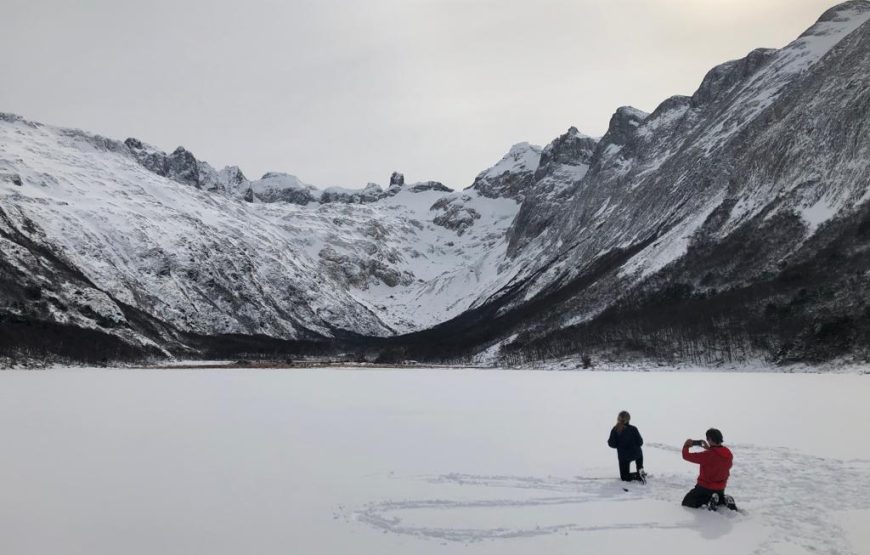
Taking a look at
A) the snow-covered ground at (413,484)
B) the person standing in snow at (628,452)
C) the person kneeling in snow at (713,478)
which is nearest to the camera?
the snow-covered ground at (413,484)

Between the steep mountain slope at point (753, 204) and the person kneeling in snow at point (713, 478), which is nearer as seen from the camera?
the person kneeling in snow at point (713, 478)

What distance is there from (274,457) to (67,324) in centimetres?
15102

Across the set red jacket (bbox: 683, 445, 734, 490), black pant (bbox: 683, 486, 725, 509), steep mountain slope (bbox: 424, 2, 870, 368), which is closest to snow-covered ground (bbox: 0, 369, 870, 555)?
black pant (bbox: 683, 486, 725, 509)

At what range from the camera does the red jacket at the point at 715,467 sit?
12.5 metres

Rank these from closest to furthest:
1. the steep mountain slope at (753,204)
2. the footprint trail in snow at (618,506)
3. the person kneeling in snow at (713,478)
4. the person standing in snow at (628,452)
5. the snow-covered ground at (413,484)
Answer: the snow-covered ground at (413,484), the footprint trail in snow at (618,506), the person kneeling in snow at (713,478), the person standing in snow at (628,452), the steep mountain slope at (753,204)

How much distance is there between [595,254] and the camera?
193 meters

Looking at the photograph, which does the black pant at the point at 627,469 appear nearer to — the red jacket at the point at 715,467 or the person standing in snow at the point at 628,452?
the person standing in snow at the point at 628,452

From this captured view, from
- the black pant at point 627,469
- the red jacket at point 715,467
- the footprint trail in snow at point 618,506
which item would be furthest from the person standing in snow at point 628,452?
the red jacket at point 715,467

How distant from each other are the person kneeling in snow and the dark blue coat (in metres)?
2.80

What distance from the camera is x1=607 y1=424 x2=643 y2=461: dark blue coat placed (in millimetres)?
15680

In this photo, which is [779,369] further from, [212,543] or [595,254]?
[595,254]

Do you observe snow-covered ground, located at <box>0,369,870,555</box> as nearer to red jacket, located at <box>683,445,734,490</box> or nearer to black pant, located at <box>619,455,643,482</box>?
black pant, located at <box>619,455,643,482</box>

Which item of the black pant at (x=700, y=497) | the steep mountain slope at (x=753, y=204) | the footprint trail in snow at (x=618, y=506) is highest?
the steep mountain slope at (x=753, y=204)

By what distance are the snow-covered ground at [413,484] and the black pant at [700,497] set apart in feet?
0.88
